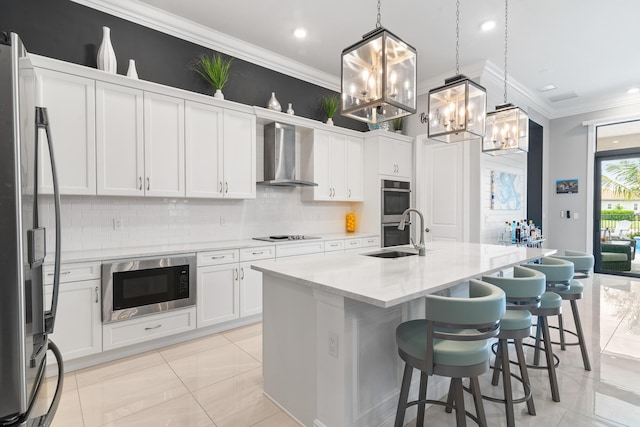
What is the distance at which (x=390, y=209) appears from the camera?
5375 millimetres

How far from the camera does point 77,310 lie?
2691 mm

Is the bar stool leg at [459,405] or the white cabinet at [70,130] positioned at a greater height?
the white cabinet at [70,130]

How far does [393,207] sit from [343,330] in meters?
3.93

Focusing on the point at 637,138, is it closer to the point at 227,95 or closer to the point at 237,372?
the point at 227,95

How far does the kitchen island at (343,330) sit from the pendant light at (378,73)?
3.48 feet

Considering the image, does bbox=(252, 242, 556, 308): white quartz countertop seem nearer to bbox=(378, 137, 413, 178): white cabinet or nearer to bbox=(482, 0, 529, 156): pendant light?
bbox=(482, 0, 529, 156): pendant light

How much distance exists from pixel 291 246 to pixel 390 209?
6.60ft

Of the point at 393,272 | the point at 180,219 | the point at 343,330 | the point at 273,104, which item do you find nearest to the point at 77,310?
the point at 180,219

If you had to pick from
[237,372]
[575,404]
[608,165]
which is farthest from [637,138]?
[237,372]

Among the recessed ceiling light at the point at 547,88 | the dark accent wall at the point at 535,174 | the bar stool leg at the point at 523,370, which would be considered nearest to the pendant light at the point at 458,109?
the bar stool leg at the point at 523,370

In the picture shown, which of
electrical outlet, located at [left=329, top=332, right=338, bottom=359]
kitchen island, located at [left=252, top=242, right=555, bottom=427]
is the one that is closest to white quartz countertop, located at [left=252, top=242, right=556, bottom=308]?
kitchen island, located at [left=252, top=242, right=555, bottom=427]

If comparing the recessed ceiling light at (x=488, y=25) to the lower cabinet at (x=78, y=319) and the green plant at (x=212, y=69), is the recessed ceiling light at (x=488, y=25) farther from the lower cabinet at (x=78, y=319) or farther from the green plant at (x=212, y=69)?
the lower cabinet at (x=78, y=319)

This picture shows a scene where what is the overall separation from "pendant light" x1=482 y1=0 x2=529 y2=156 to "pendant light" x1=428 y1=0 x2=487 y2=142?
1.89 feet

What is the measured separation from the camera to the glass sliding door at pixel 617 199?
6.26 m
